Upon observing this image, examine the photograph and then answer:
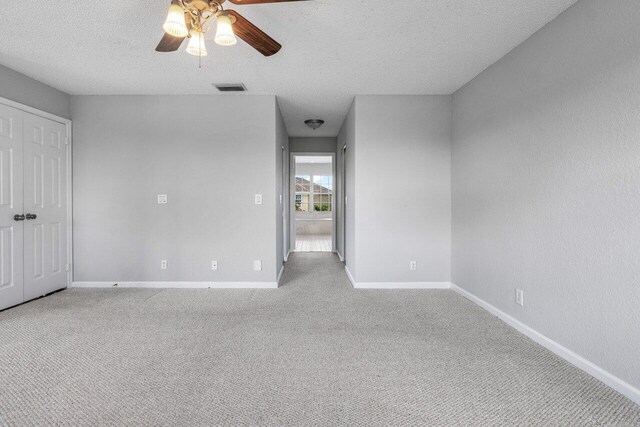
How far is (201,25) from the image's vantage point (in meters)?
1.83

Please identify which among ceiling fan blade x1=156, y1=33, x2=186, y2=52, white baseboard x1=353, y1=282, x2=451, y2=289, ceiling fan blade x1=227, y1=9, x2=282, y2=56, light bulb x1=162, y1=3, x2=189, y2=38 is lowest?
white baseboard x1=353, y1=282, x2=451, y2=289

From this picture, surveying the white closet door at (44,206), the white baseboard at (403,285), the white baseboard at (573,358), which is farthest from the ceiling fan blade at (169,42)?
the white baseboard at (573,358)

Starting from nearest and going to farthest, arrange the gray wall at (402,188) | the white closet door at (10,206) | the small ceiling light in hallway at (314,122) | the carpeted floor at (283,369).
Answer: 1. the carpeted floor at (283,369)
2. the white closet door at (10,206)
3. the gray wall at (402,188)
4. the small ceiling light in hallway at (314,122)

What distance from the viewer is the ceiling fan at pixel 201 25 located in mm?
1588

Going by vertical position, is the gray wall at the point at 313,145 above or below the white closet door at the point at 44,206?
above

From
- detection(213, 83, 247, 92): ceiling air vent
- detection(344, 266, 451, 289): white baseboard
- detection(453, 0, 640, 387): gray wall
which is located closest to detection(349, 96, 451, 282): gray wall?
detection(344, 266, 451, 289): white baseboard

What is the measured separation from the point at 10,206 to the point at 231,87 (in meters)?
2.54

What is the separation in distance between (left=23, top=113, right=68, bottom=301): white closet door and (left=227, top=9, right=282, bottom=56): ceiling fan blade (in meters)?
2.85

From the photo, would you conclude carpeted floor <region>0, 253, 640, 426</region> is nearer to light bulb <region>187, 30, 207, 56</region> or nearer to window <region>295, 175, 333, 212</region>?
light bulb <region>187, 30, 207, 56</region>

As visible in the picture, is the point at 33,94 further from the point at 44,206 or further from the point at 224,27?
the point at 224,27

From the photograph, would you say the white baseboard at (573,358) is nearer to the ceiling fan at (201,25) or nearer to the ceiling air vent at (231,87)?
the ceiling fan at (201,25)

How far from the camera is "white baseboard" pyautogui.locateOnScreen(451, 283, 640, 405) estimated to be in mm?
1656

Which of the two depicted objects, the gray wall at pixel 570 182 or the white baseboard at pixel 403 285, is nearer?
the gray wall at pixel 570 182

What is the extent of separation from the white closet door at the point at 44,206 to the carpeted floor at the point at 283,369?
44cm
